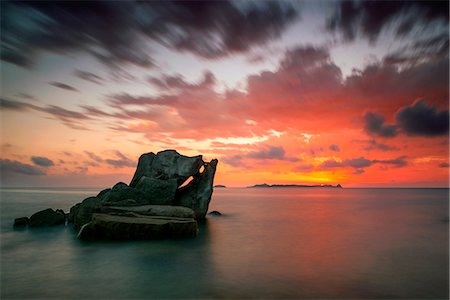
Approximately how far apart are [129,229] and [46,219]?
12.0 metres

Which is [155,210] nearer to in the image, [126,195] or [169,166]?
[126,195]

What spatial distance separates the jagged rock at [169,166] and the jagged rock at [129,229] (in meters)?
9.41

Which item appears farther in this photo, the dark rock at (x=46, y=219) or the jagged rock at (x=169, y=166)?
the jagged rock at (x=169, y=166)

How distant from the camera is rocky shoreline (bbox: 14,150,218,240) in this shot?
16844 millimetres

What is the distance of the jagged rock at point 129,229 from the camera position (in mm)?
16625

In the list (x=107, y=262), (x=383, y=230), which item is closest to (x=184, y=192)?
(x=107, y=262)

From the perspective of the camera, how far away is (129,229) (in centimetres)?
1662

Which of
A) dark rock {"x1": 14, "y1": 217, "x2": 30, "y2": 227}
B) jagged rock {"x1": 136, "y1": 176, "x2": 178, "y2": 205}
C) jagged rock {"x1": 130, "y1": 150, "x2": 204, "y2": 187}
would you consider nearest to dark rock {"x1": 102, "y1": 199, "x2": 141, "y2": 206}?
jagged rock {"x1": 136, "y1": 176, "x2": 178, "y2": 205}

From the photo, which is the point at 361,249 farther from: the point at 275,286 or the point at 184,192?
the point at 184,192

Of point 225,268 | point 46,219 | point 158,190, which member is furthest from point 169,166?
point 225,268

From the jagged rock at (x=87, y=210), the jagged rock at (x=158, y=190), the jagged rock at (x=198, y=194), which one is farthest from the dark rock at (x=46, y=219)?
the jagged rock at (x=198, y=194)

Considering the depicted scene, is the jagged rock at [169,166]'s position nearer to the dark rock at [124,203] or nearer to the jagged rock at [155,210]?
the dark rock at [124,203]

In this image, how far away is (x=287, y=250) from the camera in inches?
635

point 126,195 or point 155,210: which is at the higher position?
point 126,195
